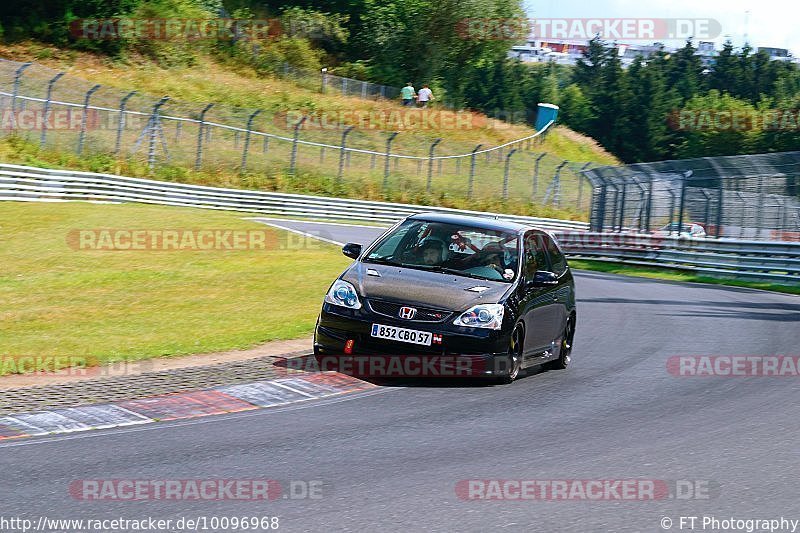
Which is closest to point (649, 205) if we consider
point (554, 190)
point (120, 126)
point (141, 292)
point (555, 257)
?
point (120, 126)

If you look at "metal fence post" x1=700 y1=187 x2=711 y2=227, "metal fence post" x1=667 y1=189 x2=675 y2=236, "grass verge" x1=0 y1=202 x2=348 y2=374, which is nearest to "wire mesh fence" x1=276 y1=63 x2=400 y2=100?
"metal fence post" x1=667 y1=189 x2=675 y2=236

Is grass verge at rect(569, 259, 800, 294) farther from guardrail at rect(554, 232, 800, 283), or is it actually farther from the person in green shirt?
the person in green shirt

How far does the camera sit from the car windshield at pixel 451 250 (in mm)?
10523

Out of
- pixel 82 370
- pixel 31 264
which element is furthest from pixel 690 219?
pixel 82 370

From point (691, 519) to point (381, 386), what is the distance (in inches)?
162

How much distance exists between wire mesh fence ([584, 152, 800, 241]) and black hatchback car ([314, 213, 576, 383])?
652 inches

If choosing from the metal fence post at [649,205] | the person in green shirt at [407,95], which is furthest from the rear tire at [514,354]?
A: the person in green shirt at [407,95]

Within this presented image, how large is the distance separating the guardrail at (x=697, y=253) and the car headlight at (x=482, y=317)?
16.9 metres

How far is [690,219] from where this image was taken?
1193 inches

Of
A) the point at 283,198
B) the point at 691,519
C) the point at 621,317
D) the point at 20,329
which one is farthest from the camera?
the point at 283,198

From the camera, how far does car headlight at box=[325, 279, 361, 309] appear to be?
391 inches

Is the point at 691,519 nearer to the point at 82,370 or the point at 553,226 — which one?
the point at 82,370

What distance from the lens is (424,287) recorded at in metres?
9.97

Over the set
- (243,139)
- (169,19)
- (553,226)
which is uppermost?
(169,19)
